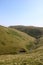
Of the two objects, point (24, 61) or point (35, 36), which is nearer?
point (24, 61)

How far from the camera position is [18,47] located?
61.3 meters

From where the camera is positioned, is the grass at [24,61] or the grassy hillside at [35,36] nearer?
the grass at [24,61]

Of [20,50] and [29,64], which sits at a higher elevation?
[29,64]

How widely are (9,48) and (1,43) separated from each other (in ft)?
15.2

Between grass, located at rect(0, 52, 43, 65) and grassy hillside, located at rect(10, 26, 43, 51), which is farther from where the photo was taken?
grassy hillside, located at rect(10, 26, 43, 51)

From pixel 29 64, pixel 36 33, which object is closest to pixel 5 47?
pixel 29 64

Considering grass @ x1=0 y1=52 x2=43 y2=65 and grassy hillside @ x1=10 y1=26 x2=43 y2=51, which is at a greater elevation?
grass @ x1=0 y1=52 x2=43 y2=65

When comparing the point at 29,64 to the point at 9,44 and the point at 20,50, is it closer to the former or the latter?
the point at 20,50

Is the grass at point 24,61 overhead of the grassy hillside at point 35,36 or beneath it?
overhead

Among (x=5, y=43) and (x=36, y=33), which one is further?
(x=36, y=33)

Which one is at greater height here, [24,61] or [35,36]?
[24,61]

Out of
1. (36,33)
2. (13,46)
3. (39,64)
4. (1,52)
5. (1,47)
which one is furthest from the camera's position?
(36,33)

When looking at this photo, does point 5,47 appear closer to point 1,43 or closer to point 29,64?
point 1,43

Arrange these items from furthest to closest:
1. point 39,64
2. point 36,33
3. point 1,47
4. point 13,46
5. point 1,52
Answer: point 36,33, point 13,46, point 1,47, point 1,52, point 39,64
